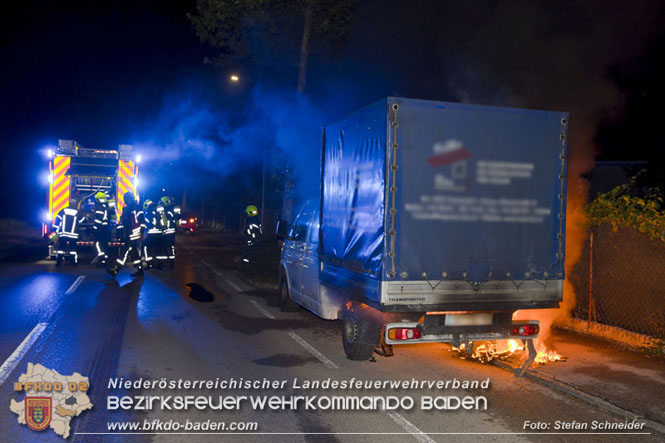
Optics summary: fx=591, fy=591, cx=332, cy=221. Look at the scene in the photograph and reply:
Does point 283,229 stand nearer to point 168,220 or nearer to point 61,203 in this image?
point 168,220

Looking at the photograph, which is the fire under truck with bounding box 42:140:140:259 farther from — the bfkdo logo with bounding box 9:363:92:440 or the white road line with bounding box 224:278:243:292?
the bfkdo logo with bounding box 9:363:92:440

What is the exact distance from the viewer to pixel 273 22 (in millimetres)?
15133

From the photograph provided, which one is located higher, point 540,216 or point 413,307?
point 540,216

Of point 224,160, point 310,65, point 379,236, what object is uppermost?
point 310,65

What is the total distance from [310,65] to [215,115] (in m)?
6.19

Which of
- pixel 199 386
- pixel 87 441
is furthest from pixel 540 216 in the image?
pixel 87 441

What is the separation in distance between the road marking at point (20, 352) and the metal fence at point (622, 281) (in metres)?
7.72

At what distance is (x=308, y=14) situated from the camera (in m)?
15.1

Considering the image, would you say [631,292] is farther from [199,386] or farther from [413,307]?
[199,386]

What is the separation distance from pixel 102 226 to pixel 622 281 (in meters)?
11.4

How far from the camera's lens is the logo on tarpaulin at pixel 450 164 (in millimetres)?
6098

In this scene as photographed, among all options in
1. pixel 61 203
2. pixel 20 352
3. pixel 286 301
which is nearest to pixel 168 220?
pixel 61 203

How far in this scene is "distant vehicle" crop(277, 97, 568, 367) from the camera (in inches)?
237

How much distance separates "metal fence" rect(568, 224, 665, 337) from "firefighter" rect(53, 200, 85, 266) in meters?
11.6
